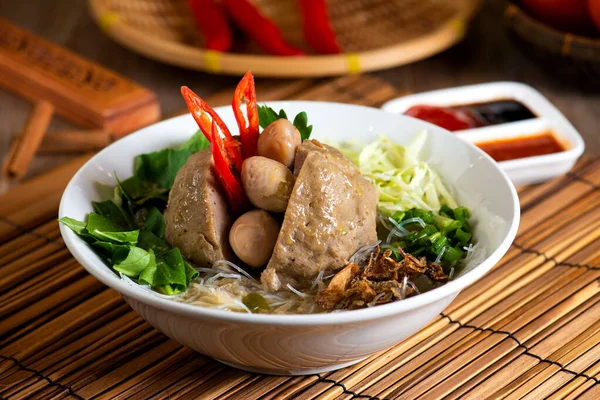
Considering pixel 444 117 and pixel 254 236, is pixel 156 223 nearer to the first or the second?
pixel 254 236

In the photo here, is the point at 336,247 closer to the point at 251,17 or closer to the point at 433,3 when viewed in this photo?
the point at 251,17

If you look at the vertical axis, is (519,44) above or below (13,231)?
above

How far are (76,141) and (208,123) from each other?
1814mm

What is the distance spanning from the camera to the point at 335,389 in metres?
2.44

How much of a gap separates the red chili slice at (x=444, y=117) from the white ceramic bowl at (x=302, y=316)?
0.68 m

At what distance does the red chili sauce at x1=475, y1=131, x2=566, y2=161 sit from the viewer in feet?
12.2

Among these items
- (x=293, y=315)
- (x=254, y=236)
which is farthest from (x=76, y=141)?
(x=293, y=315)

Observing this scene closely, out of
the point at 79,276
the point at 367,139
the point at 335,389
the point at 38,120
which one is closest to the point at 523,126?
the point at 367,139

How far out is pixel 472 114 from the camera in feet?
13.1

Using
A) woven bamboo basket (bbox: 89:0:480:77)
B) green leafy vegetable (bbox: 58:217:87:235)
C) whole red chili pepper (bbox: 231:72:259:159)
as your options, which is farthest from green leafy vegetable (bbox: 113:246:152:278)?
woven bamboo basket (bbox: 89:0:480:77)

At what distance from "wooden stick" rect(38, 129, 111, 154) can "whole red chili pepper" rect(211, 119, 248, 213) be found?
64.8 inches

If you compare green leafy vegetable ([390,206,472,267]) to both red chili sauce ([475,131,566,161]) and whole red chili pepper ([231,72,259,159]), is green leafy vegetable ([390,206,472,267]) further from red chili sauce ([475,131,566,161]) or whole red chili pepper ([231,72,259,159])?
red chili sauce ([475,131,566,161])

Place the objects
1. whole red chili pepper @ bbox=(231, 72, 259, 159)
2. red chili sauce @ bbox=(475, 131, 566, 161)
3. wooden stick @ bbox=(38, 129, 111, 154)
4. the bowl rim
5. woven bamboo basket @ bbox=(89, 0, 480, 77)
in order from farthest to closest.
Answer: woven bamboo basket @ bbox=(89, 0, 480, 77), wooden stick @ bbox=(38, 129, 111, 154), red chili sauce @ bbox=(475, 131, 566, 161), whole red chili pepper @ bbox=(231, 72, 259, 159), the bowl rim

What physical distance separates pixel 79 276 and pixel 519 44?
3.15 meters
